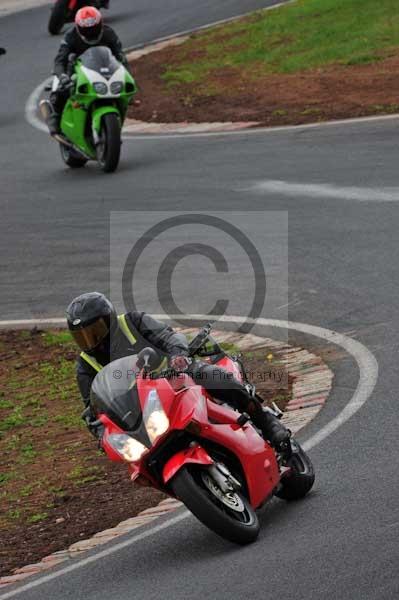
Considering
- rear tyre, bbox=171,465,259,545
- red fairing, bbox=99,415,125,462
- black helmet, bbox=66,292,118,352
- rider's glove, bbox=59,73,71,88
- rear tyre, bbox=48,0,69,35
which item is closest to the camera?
rear tyre, bbox=171,465,259,545

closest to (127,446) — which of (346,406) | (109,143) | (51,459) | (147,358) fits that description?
(147,358)

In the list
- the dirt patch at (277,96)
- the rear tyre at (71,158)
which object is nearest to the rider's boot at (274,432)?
the rear tyre at (71,158)

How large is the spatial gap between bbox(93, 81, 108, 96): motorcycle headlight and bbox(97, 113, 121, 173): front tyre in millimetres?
371

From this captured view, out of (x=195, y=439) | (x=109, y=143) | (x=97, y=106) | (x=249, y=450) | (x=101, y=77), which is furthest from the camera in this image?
(x=97, y=106)

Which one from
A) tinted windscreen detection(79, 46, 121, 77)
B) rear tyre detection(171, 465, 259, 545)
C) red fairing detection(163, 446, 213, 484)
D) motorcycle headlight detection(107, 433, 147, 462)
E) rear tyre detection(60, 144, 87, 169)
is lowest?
rear tyre detection(60, 144, 87, 169)

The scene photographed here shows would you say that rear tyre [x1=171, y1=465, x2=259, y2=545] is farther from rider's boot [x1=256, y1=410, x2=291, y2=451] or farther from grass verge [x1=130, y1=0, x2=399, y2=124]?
grass verge [x1=130, y1=0, x2=399, y2=124]

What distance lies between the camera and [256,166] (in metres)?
18.2

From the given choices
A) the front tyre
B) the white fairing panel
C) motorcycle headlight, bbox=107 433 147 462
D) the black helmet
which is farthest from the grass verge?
motorcycle headlight, bbox=107 433 147 462

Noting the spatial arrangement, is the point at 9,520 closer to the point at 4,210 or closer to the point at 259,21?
the point at 4,210

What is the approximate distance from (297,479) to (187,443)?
1004 millimetres

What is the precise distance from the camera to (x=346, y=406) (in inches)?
399

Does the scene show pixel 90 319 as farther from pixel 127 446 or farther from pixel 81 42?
pixel 81 42

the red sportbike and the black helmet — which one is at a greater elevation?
the black helmet

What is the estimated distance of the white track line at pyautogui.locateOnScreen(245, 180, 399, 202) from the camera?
15953mm
